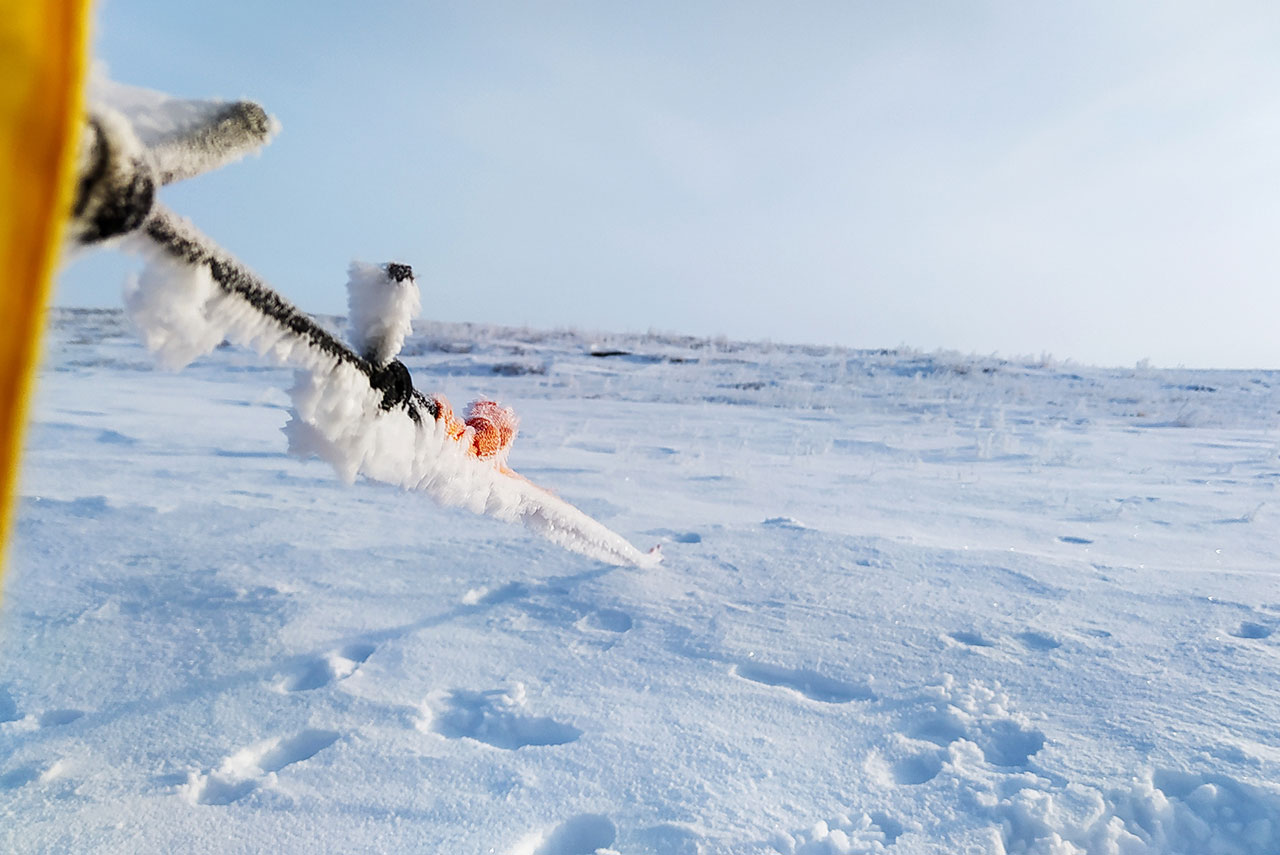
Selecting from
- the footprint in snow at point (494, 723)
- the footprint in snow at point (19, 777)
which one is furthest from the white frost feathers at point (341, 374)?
the footprint in snow at point (19, 777)

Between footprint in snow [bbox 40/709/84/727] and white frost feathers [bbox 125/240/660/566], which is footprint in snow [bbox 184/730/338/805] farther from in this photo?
white frost feathers [bbox 125/240/660/566]

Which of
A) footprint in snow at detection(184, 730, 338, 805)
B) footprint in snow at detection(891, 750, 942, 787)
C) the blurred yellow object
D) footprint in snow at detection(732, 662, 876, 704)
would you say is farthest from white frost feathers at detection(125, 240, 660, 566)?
footprint in snow at detection(891, 750, 942, 787)

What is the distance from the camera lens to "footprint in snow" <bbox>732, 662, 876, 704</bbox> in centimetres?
166

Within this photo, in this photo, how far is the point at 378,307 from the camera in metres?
0.98

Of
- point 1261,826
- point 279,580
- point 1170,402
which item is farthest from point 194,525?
point 1170,402

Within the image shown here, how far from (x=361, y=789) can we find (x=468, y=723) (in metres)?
0.27

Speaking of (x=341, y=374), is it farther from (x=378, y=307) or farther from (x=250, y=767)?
(x=250, y=767)

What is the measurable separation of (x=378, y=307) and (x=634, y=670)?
1143 mm

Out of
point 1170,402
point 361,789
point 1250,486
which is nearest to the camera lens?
point 361,789

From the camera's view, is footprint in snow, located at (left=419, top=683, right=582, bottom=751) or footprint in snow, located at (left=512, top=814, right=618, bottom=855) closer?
footprint in snow, located at (left=512, top=814, right=618, bottom=855)

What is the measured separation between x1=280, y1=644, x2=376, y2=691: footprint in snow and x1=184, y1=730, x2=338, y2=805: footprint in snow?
7.8 inches

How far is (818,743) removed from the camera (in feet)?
4.81

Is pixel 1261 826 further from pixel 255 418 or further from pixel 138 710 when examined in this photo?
pixel 255 418

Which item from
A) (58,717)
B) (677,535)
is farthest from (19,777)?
(677,535)
